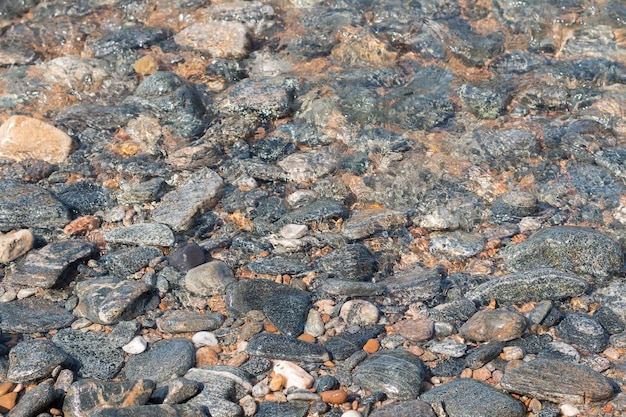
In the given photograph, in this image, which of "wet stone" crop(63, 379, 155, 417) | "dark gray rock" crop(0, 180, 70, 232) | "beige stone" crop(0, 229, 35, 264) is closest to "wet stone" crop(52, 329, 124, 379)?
"wet stone" crop(63, 379, 155, 417)

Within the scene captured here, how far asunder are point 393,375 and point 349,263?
1070 millimetres

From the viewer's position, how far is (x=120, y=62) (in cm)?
704

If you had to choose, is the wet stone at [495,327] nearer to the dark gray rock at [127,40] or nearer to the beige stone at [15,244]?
the beige stone at [15,244]

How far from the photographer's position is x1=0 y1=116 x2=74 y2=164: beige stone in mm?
6020

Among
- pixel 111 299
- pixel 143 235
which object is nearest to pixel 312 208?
pixel 143 235

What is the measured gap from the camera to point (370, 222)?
5230 millimetres

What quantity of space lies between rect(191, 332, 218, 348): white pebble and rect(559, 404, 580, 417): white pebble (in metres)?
2.03

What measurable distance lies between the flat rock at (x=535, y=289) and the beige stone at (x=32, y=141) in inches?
144

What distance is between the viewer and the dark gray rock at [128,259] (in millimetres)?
4969

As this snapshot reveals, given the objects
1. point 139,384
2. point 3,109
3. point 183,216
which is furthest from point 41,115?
point 139,384

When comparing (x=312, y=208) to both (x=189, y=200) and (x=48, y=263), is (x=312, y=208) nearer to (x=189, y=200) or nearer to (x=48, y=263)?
(x=189, y=200)

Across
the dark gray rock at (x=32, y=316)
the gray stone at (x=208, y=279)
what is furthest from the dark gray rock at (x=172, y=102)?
the dark gray rock at (x=32, y=316)

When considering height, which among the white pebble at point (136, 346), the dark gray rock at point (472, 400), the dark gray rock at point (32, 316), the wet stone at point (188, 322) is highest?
the dark gray rock at point (472, 400)

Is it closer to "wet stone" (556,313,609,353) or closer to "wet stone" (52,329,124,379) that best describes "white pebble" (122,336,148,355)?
"wet stone" (52,329,124,379)
